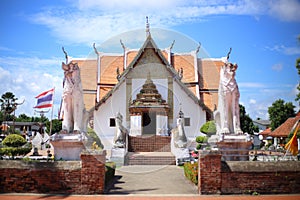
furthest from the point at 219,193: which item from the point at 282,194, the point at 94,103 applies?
the point at 94,103

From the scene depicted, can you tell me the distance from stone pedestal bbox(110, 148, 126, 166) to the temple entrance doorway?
828 centimetres

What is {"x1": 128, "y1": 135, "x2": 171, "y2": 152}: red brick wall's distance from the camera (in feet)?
75.8

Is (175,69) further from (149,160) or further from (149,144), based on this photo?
(149,160)

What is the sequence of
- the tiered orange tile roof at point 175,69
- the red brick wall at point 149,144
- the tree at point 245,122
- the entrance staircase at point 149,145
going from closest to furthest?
1. the entrance staircase at point 149,145
2. the red brick wall at point 149,144
3. the tiered orange tile roof at point 175,69
4. the tree at point 245,122

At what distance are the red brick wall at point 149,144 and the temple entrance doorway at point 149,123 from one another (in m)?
2.48

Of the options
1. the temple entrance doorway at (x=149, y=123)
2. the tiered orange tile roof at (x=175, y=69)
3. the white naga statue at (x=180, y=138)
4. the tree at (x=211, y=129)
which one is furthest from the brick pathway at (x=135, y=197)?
the tiered orange tile roof at (x=175, y=69)

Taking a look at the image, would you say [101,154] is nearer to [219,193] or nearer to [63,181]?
[63,181]

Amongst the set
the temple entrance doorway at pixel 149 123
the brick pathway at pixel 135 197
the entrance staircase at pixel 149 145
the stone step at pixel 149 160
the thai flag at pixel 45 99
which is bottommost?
the brick pathway at pixel 135 197

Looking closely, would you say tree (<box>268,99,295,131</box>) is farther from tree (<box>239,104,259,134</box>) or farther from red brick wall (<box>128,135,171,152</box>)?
red brick wall (<box>128,135,171,152</box>)

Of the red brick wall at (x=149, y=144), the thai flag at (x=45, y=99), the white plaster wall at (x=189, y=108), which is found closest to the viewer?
the thai flag at (x=45, y=99)

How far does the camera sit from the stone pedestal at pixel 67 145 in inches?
393

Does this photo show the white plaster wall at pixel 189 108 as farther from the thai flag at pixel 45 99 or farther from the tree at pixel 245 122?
the thai flag at pixel 45 99

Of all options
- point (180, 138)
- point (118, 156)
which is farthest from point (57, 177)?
point (180, 138)

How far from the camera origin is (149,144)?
77.2 ft
